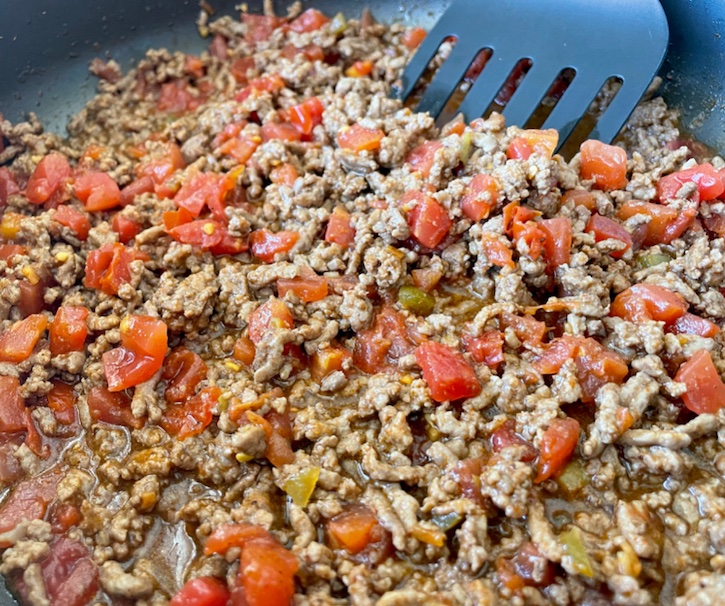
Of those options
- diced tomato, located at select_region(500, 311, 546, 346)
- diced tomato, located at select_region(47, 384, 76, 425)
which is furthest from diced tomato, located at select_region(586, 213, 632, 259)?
diced tomato, located at select_region(47, 384, 76, 425)

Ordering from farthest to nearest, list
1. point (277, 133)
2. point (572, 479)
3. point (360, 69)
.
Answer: point (360, 69)
point (277, 133)
point (572, 479)

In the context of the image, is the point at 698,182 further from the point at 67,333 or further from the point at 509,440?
the point at 67,333

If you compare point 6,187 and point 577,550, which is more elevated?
point 6,187

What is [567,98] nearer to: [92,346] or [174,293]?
[174,293]

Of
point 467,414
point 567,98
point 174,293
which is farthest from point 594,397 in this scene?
point 174,293

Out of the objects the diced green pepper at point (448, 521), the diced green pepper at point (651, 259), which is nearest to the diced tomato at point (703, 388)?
the diced green pepper at point (651, 259)

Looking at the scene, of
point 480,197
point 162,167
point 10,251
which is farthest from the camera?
point 162,167

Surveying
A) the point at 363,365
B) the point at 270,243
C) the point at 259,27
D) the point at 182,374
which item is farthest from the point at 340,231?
the point at 259,27
